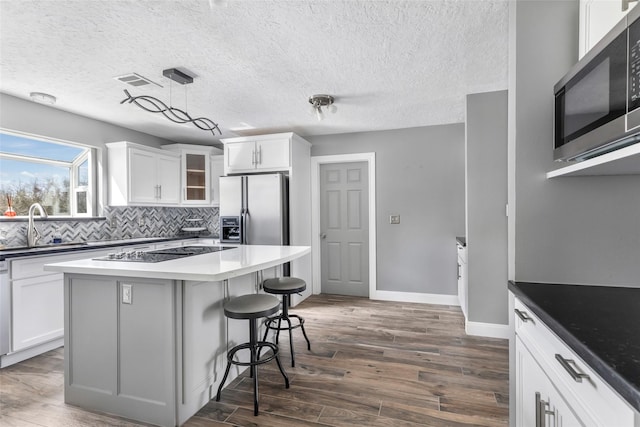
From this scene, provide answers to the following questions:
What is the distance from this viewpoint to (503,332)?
2.98m

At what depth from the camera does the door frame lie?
4.38 m

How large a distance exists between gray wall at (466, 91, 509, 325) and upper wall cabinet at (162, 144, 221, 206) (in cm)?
375

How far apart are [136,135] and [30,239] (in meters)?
1.95

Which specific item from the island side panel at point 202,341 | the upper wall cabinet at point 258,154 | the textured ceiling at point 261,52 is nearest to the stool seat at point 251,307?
the island side panel at point 202,341

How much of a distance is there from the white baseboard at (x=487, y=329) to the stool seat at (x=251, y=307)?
2.15m

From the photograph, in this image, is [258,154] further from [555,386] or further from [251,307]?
[555,386]

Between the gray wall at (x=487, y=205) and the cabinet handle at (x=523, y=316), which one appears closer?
the cabinet handle at (x=523, y=316)

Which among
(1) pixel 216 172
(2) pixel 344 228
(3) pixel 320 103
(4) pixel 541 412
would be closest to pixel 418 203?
(2) pixel 344 228

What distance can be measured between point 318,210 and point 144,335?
10.2ft

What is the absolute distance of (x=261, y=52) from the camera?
2238mm

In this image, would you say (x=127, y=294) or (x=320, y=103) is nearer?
(x=127, y=294)

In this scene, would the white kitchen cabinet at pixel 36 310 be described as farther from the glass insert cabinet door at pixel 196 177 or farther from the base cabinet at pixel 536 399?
the base cabinet at pixel 536 399

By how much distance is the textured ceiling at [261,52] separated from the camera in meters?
1.79

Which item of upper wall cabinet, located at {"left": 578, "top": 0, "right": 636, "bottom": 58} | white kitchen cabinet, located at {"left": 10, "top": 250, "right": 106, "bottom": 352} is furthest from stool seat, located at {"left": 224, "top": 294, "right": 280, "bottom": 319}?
upper wall cabinet, located at {"left": 578, "top": 0, "right": 636, "bottom": 58}
